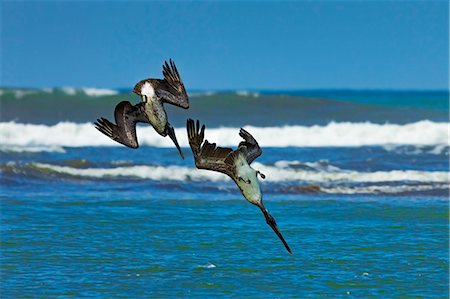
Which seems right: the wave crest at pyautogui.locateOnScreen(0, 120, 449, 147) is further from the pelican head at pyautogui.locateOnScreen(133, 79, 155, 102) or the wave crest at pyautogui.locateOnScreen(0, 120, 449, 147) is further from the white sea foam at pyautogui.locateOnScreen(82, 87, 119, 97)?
the pelican head at pyautogui.locateOnScreen(133, 79, 155, 102)

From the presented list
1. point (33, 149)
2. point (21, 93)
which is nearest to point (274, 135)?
point (33, 149)

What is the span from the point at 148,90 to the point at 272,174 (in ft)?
31.2

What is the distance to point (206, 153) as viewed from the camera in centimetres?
671

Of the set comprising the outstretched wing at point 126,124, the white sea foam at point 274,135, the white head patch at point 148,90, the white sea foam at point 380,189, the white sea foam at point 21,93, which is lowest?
the outstretched wing at point 126,124

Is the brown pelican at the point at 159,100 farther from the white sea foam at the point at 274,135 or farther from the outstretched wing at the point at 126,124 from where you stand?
the white sea foam at the point at 274,135

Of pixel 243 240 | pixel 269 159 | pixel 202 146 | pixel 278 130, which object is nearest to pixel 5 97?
pixel 278 130

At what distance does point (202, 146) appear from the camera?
670cm

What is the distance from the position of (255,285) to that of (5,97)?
26.2 m

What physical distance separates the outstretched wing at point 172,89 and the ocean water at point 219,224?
6.81 feet

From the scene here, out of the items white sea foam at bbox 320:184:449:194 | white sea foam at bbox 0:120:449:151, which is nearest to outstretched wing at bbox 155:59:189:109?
white sea foam at bbox 320:184:449:194

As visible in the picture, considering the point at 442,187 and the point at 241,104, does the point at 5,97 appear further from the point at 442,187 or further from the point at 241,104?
the point at 442,187

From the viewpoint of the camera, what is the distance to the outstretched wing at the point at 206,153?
21.7ft

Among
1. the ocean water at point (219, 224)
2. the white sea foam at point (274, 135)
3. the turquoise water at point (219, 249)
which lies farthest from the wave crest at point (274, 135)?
the turquoise water at point (219, 249)

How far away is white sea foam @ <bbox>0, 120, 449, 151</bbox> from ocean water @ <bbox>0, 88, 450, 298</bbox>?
17.4 inches
